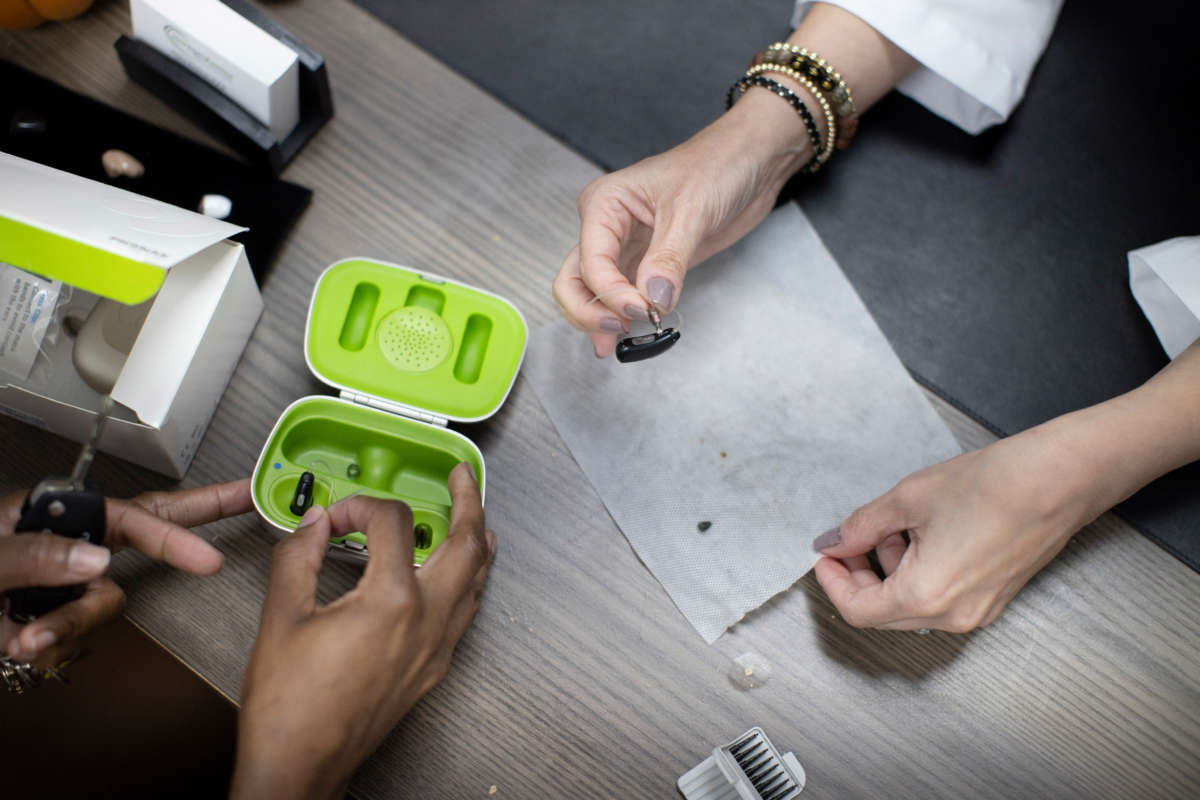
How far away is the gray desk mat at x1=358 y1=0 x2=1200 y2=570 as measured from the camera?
0.83 metres

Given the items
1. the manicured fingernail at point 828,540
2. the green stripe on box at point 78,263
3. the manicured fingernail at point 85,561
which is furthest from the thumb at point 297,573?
the manicured fingernail at point 828,540

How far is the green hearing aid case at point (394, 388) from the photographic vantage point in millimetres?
703

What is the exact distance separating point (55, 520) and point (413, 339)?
1.06 ft

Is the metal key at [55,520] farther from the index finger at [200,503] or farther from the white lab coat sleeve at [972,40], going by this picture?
the white lab coat sleeve at [972,40]

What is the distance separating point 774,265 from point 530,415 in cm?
33

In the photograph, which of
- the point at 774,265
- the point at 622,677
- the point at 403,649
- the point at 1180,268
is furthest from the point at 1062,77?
the point at 403,649

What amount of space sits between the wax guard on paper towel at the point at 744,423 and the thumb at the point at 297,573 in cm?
28

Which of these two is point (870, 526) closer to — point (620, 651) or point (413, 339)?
point (620, 651)

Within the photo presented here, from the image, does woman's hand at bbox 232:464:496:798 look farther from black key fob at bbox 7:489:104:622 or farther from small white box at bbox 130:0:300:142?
small white box at bbox 130:0:300:142

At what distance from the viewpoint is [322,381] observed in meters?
0.74

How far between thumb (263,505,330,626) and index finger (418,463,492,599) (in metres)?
0.08

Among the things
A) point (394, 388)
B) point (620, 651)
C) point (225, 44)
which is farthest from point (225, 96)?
point (620, 651)

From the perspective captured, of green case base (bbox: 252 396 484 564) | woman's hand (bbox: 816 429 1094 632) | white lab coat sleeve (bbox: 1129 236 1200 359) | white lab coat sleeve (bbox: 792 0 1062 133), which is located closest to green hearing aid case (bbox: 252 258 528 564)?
green case base (bbox: 252 396 484 564)

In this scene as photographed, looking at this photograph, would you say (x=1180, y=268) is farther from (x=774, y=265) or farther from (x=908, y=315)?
(x=774, y=265)
